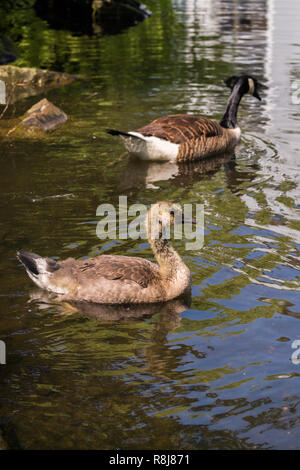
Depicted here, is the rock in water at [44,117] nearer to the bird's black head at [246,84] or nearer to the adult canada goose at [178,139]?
the adult canada goose at [178,139]

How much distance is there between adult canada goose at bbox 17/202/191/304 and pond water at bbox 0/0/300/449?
0.19 metres

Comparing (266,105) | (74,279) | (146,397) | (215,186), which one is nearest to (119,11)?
(266,105)

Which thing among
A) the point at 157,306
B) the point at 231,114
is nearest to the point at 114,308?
the point at 157,306

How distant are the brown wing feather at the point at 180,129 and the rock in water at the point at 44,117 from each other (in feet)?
9.65

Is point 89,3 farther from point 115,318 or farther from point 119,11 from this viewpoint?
point 115,318

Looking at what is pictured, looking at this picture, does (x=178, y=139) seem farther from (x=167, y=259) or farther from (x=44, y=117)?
(x=167, y=259)

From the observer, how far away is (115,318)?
794 centimetres

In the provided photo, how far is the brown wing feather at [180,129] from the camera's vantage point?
13523mm

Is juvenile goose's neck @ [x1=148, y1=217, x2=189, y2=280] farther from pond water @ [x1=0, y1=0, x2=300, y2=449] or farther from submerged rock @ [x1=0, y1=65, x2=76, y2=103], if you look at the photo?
submerged rock @ [x1=0, y1=65, x2=76, y2=103]

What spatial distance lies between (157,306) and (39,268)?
4.93 ft

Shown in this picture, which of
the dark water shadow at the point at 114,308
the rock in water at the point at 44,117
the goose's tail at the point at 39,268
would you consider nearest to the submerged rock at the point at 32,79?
the rock in water at the point at 44,117

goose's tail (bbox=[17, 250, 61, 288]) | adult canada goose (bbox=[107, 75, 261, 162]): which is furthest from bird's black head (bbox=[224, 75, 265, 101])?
goose's tail (bbox=[17, 250, 61, 288])

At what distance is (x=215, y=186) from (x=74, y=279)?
4944mm

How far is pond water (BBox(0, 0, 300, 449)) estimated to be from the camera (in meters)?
6.07
